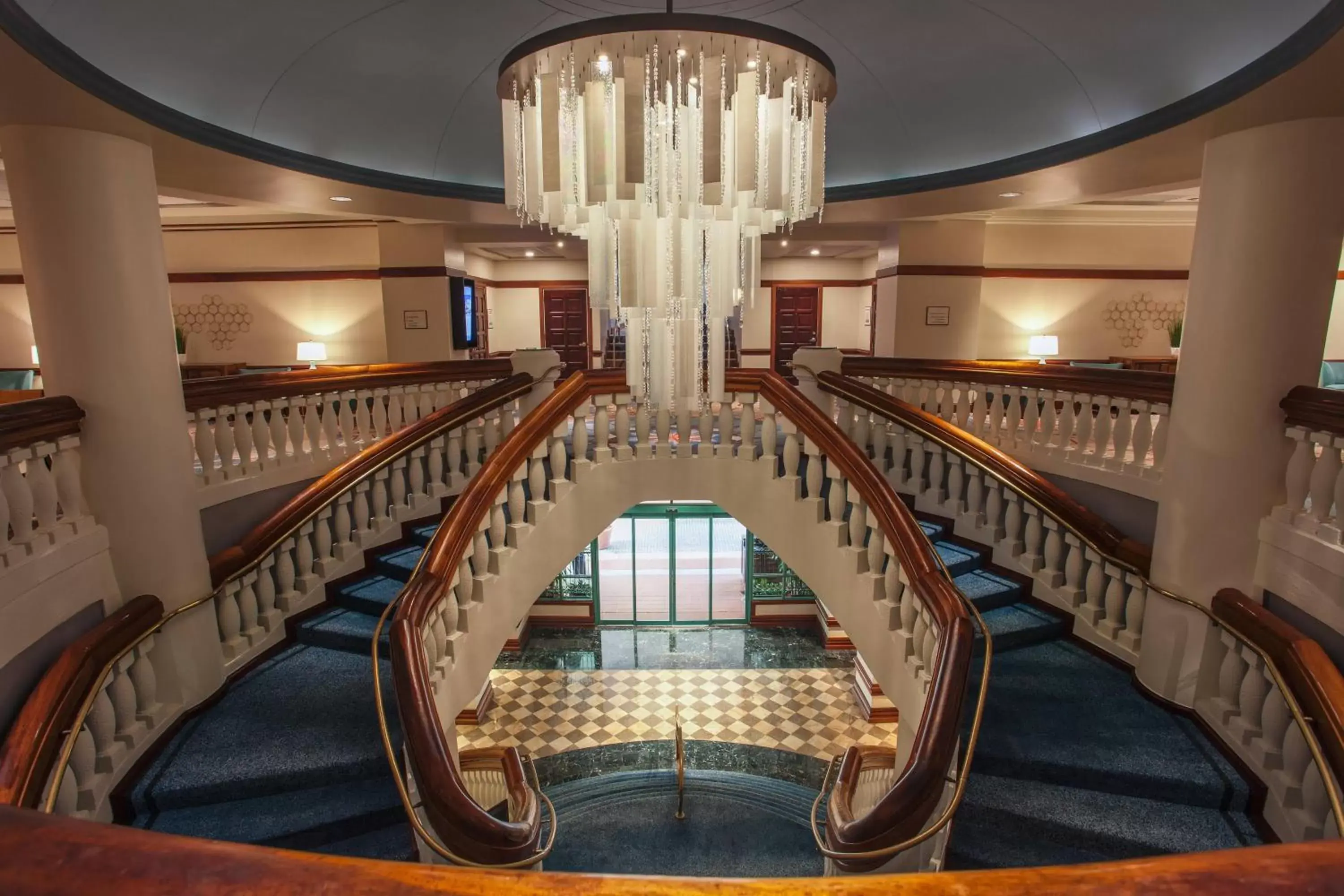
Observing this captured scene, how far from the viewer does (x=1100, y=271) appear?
869cm

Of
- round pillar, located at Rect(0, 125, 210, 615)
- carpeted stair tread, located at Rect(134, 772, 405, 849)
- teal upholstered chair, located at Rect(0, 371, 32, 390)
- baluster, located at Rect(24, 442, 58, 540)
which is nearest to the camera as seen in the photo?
baluster, located at Rect(24, 442, 58, 540)

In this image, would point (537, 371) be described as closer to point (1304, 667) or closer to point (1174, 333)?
point (1304, 667)

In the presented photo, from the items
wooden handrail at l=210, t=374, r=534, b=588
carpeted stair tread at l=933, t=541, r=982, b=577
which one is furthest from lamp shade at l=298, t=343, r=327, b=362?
carpeted stair tread at l=933, t=541, r=982, b=577

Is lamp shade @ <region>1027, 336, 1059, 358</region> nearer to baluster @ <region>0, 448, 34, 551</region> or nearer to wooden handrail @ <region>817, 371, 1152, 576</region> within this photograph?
wooden handrail @ <region>817, 371, 1152, 576</region>

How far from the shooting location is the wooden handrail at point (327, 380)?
3.56m

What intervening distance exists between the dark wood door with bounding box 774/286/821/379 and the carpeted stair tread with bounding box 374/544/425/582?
326 inches

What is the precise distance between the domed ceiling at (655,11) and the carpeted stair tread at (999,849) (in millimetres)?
2880

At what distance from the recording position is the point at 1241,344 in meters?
2.85

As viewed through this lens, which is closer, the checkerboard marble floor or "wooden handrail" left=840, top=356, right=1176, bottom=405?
"wooden handrail" left=840, top=356, right=1176, bottom=405

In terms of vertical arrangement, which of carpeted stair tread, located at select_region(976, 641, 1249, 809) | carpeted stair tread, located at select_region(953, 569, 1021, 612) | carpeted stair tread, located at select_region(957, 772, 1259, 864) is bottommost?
carpeted stair tread, located at select_region(957, 772, 1259, 864)

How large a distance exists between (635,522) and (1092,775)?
7622 mm

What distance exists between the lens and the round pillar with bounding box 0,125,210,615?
2.69 metres

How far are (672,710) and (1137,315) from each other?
25.0ft

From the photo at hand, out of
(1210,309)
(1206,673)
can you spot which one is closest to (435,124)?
(1210,309)
